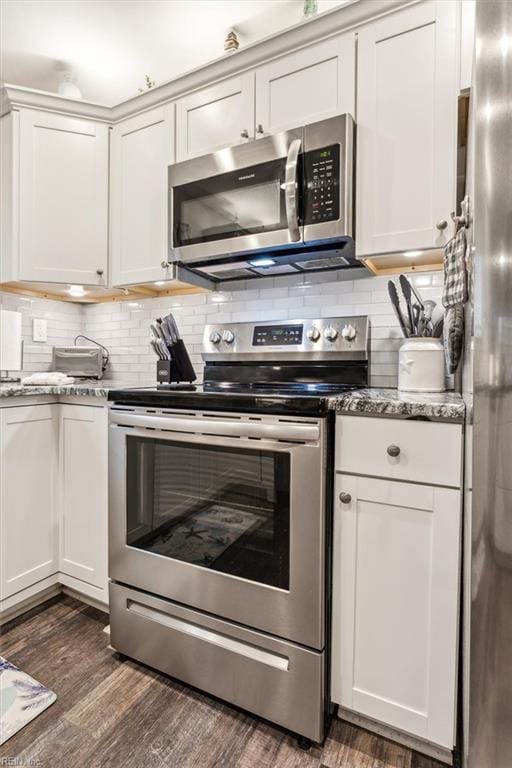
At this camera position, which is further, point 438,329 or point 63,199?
point 63,199

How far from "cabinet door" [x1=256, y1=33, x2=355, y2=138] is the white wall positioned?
629 mm

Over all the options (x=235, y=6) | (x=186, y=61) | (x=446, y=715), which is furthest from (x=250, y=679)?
(x=186, y=61)

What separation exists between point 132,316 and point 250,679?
187cm

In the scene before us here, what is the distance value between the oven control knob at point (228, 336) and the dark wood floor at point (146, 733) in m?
1.35

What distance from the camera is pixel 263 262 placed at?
1689mm

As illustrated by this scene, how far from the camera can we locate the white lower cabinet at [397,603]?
98 centimetres

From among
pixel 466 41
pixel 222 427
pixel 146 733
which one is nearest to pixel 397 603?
pixel 222 427

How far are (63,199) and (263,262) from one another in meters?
1.15

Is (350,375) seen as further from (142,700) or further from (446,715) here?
(142,700)

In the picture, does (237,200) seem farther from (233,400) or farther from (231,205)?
(233,400)

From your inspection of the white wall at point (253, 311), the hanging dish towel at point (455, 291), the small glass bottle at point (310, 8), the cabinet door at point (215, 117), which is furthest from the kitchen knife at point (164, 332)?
the small glass bottle at point (310, 8)

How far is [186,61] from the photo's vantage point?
193 centimetres

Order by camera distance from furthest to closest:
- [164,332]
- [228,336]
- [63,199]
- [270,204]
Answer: [63,199] → [228,336] → [164,332] → [270,204]

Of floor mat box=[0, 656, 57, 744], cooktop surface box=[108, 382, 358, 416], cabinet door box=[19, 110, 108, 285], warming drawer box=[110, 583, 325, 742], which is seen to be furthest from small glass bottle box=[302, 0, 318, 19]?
floor mat box=[0, 656, 57, 744]
